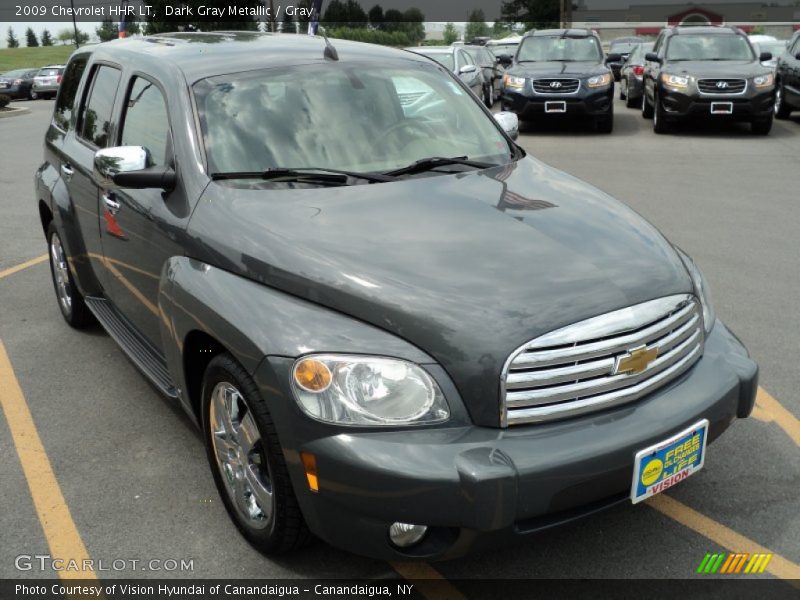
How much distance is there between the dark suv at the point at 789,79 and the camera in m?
15.2

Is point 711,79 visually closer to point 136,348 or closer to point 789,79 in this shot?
point 789,79

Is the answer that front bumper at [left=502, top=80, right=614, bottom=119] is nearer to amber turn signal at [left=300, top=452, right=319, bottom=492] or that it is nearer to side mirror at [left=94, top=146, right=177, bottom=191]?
side mirror at [left=94, top=146, right=177, bottom=191]

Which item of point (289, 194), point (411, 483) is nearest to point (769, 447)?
point (411, 483)

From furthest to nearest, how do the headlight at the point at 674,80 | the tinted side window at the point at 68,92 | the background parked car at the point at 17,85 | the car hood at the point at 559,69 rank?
1. the background parked car at the point at 17,85
2. the car hood at the point at 559,69
3. the headlight at the point at 674,80
4. the tinted side window at the point at 68,92

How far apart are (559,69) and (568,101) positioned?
2.32 ft

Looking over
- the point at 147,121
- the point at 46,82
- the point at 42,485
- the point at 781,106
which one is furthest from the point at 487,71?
the point at 46,82

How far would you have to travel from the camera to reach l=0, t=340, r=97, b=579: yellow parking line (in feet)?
10.7

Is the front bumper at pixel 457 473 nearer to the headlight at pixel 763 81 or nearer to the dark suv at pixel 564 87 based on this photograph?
the headlight at pixel 763 81

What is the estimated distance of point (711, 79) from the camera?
13836 millimetres

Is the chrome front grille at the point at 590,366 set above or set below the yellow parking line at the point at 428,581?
above

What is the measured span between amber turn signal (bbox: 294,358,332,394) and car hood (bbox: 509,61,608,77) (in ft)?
43.3

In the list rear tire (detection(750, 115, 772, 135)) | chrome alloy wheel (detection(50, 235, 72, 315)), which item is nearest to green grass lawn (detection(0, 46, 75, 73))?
rear tire (detection(750, 115, 772, 135))
